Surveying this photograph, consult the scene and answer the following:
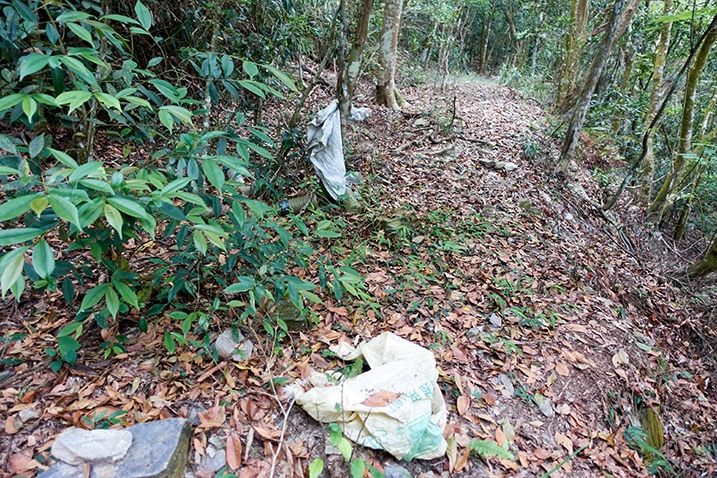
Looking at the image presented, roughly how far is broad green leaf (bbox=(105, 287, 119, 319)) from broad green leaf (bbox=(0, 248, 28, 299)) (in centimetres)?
57

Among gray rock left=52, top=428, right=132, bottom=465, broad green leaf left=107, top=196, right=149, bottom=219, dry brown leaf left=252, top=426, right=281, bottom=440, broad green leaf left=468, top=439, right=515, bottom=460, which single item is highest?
broad green leaf left=107, top=196, right=149, bottom=219

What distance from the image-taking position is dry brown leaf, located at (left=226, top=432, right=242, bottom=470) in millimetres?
1683

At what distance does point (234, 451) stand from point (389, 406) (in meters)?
0.75

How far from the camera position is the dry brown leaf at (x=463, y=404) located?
7.18 ft

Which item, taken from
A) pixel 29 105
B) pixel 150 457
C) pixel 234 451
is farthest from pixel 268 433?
pixel 29 105

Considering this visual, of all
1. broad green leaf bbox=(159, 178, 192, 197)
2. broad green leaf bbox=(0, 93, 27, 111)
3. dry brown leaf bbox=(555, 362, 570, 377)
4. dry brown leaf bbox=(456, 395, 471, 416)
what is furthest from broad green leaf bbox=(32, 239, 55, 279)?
dry brown leaf bbox=(555, 362, 570, 377)

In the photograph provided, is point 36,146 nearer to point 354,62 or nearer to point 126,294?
point 126,294

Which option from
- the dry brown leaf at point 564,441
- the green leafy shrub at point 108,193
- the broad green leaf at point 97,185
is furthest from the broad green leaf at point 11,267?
the dry brown leaf at point 564,441

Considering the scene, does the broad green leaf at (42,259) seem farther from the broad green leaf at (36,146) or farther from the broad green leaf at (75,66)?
the broad green leaf at (36,146)

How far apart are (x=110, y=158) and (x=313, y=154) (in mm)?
1997

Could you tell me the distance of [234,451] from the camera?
5.68 ft

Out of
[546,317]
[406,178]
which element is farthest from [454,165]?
[546,317]

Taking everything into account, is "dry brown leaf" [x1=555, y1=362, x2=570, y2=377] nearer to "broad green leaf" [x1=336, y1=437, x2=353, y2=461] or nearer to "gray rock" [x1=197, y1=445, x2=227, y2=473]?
"broad green leaf" [x1=336, y1=437, x2=353, y2=461]

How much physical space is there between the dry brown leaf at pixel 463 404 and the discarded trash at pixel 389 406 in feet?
0.77
